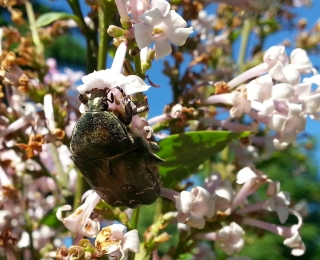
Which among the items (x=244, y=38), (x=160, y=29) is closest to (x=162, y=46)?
(x=160, y=29)

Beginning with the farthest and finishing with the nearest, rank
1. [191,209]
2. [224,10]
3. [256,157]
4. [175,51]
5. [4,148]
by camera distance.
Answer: [224,10]
[175,51]
[256,157]
[4,148]
[191,209]

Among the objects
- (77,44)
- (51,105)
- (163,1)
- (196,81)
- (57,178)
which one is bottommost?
(77,44)

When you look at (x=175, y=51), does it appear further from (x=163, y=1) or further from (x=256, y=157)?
(x=163, y=1)

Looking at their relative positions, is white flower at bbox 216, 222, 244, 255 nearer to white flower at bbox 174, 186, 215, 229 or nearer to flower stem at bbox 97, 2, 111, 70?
white flower at bbox 174, 186, 215, 229

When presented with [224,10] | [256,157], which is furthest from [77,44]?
[256,157]

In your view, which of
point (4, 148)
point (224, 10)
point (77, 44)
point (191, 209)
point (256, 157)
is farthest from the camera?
point (77, 44)

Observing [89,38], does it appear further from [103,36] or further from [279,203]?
[279,203]
